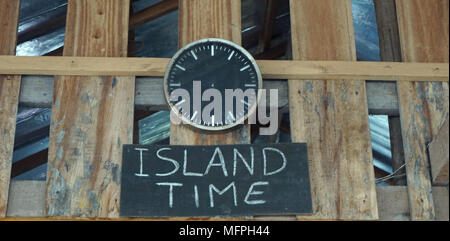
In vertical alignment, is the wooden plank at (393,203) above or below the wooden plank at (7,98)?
below

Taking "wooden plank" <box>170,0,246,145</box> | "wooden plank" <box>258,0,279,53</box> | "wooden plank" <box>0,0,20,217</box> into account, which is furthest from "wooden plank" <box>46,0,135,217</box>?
"wooden plank" <box>258,0,279,53</box>

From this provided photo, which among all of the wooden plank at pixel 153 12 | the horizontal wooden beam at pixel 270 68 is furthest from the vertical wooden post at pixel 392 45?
the wooden plank at pixel 153 12

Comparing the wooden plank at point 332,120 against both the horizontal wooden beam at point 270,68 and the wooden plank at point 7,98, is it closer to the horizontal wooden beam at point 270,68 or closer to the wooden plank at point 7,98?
the horizontal wooden beam at point 270,68

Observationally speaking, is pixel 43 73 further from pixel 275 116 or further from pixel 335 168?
pixel 335 168

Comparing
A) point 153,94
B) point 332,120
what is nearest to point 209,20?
point 153,94

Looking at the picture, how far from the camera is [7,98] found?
405cm

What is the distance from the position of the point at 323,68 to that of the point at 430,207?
1018 mm

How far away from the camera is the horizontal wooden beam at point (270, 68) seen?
412cm

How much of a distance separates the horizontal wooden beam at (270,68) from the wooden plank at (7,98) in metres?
0.09

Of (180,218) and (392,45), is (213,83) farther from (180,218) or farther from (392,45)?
(392,45)

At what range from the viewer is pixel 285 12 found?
739cm

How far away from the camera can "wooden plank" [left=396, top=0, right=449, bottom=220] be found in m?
3.97

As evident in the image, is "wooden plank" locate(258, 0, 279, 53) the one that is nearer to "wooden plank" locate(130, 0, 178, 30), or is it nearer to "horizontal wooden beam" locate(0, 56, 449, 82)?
"wooden plank" locate(130, 0, 178, 30)

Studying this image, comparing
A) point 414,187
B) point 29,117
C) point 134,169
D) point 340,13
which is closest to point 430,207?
point 414,187
